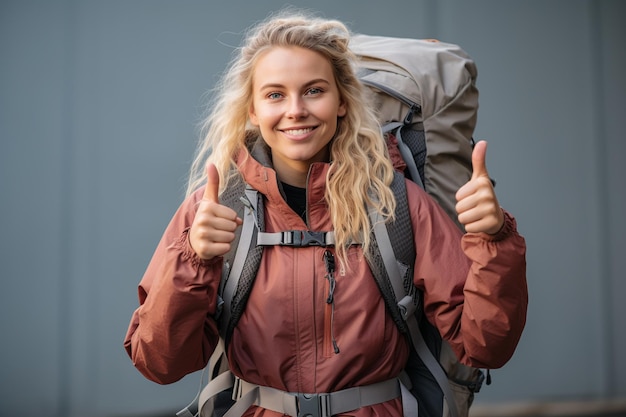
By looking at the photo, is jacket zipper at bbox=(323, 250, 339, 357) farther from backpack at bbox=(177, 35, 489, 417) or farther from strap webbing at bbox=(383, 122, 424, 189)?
strap webbing at bbox=(383, 122, 424, 189)

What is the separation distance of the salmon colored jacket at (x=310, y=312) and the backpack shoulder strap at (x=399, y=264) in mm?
30

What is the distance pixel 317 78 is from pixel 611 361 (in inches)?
149

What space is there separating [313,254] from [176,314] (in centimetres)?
44

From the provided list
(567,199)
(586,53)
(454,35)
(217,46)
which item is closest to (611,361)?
(567,199)

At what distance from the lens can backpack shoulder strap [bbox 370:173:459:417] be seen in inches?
92.7

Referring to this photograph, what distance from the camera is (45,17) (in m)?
4.44

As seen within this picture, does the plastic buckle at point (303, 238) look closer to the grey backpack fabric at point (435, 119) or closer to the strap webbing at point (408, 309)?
the strap webbing at point (408, 309)

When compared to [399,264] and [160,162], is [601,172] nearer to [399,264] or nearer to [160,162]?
[160,162]

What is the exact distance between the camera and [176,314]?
221cm

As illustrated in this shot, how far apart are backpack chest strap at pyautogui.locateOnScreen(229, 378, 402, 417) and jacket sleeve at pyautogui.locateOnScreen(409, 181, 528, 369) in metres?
0.24

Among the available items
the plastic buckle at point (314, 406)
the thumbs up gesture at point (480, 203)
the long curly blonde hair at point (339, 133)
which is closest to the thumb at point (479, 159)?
the thumbs up gesture at point (480, 203)

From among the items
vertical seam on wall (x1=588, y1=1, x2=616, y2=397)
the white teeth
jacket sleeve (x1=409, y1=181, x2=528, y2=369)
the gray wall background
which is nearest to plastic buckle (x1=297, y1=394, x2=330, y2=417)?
jacket sleeve (x1=409, y1=181, x2=528, y2=369)

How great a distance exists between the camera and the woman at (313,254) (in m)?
2.19

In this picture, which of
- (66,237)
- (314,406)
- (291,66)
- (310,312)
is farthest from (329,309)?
(66,237)
